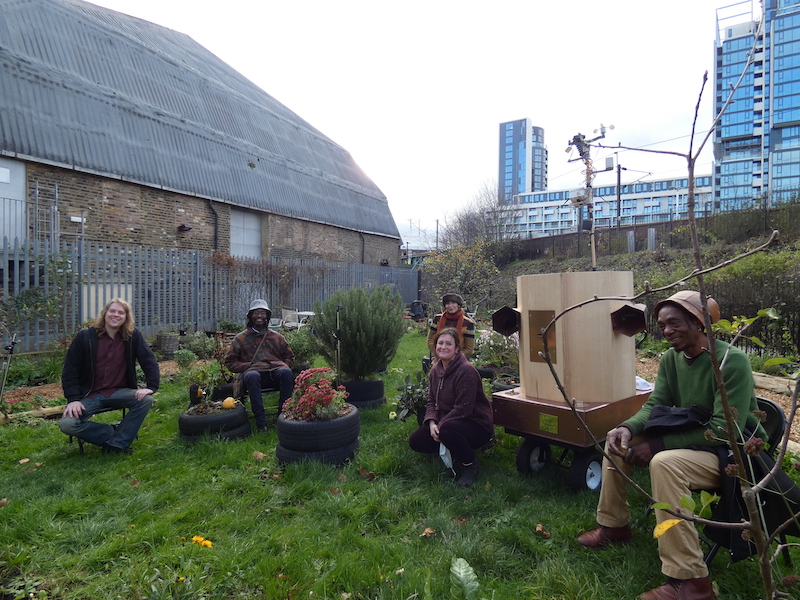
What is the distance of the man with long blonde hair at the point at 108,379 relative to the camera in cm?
425

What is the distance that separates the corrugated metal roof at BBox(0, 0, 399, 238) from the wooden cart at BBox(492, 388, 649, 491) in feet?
39.3

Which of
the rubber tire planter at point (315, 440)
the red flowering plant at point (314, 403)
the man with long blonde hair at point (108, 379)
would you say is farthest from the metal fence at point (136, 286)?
the rubber tire planter at point (315, 440)

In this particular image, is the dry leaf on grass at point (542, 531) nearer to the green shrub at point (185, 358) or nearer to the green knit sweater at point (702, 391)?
the green knit sweater at point (702, 391)

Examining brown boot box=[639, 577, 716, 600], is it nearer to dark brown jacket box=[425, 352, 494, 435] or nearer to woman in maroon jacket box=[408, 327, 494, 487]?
woman in maroon jacket box=[408, 327, 494, 487]

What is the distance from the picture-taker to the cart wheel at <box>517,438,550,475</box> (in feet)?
11.9

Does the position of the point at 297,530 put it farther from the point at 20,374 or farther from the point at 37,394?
the point at 20,374

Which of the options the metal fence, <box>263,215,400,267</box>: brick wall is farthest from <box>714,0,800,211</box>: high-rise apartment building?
the metal fence

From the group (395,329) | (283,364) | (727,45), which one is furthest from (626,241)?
(727,45)

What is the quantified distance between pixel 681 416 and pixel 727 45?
269 feet

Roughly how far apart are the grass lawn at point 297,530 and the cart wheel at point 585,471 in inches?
4.4

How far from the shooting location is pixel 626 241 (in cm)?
1856

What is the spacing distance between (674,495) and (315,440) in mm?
2578

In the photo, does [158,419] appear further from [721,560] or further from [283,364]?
[721,560]

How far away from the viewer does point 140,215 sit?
12.6 meters
